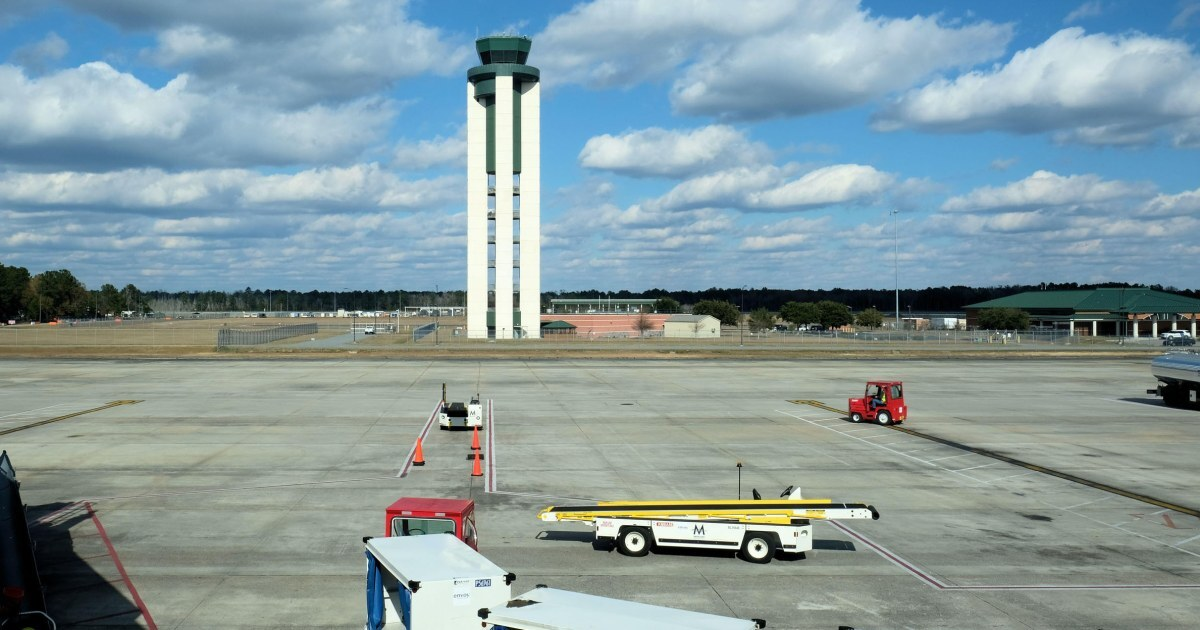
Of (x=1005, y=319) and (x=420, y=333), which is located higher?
(x=1005, y=319)

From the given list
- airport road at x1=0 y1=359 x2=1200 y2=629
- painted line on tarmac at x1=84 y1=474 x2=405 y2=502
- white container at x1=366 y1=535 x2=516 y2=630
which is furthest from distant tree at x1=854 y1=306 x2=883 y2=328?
white container at x1=366 y1=535 x2=516 y2=630

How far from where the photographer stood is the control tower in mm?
122188

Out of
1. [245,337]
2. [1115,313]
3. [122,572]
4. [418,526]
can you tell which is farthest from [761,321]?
[418,526]

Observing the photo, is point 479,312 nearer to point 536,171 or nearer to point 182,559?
point 536,171

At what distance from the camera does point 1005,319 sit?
6644 inches

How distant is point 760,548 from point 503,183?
107214 millimetres

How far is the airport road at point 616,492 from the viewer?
59.5 ft

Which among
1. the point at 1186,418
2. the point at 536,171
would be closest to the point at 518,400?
the point at 1186,418

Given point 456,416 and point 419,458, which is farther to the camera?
point 456,416

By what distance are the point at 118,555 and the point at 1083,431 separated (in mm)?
41268

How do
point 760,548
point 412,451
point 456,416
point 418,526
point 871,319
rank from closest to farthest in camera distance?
point 418,526 → point 760,548 → point 412,451 → point 456,416 → point 871,319

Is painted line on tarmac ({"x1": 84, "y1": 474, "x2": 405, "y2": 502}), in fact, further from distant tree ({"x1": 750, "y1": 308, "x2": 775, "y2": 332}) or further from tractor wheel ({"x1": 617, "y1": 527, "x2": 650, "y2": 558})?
distant tree ({"x1": 750, "y1": 308, "x2": 775, "y2": 332})

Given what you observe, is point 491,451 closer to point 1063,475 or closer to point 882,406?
point 882,406

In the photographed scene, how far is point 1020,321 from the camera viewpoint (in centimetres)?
16850
